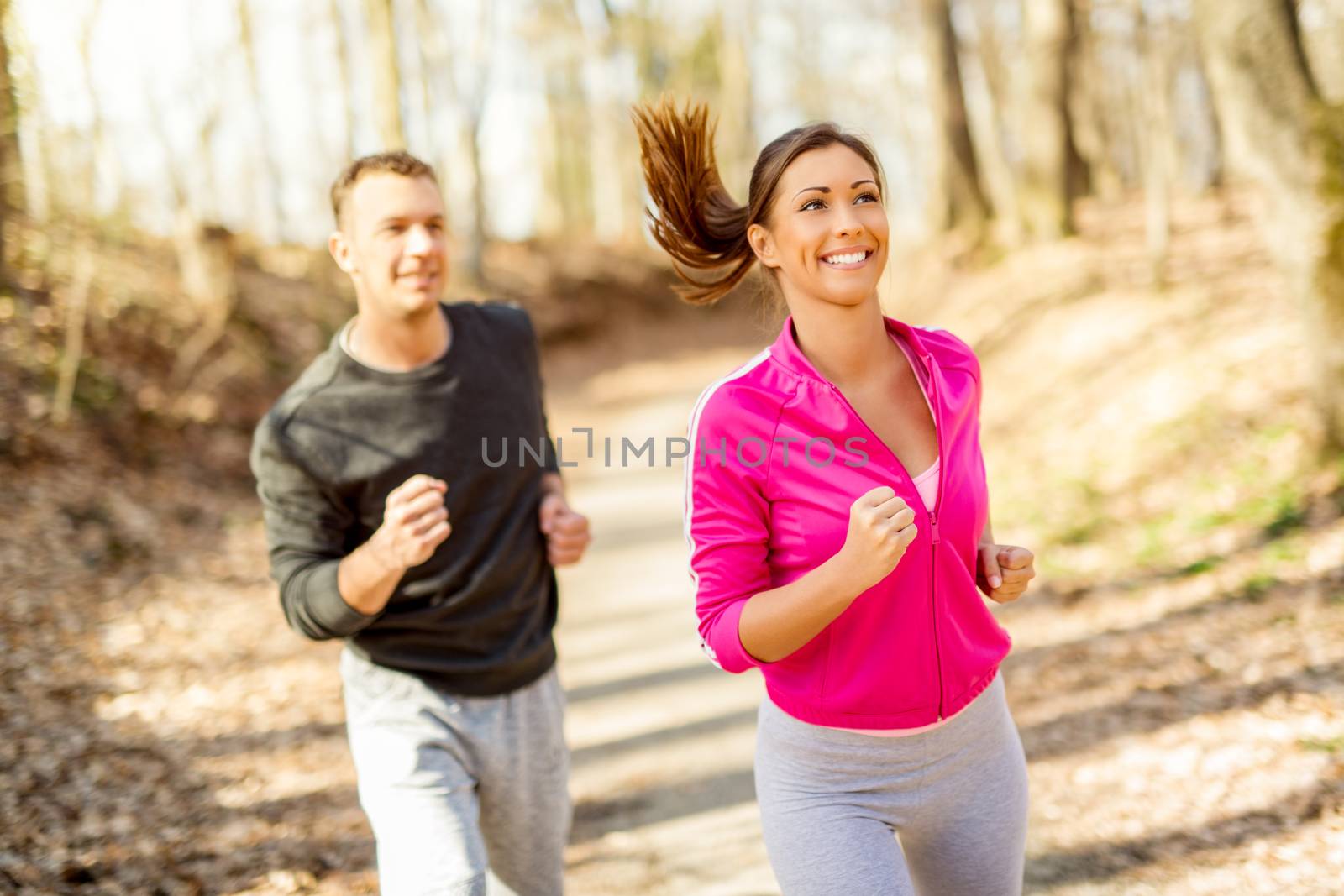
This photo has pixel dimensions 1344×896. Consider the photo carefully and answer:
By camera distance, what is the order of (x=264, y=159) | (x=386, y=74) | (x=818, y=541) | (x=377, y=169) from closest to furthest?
(x=818, y=541) → (x=377, y=169) → (x=386, y=74) → (x=264, y=159)

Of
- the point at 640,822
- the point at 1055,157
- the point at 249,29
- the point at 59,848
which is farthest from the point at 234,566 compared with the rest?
the point at 1055,157

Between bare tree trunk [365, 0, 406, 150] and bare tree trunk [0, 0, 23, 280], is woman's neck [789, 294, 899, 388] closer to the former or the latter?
bare tree trunk [0, 0, 23, 280]

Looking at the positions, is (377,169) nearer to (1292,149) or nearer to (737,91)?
(1292,149)

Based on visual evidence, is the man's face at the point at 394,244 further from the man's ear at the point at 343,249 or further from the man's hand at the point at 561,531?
the man's hand at the point at 561,531

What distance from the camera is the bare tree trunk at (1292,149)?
597cm

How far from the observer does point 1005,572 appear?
2449mm

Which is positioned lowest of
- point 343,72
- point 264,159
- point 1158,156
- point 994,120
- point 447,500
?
point 447,500

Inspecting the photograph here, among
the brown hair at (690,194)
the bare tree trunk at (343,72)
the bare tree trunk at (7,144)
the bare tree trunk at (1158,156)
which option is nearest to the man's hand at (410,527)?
the brown hair at (690,194)

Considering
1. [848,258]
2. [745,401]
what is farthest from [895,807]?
[848,258]

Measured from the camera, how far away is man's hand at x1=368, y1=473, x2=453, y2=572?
2529 millimetres

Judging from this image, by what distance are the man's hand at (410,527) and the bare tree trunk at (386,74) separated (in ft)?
44.8

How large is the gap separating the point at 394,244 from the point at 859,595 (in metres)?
1.74

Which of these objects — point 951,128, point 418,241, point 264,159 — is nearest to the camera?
point 418,241

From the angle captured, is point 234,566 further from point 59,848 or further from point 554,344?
point 554,344
